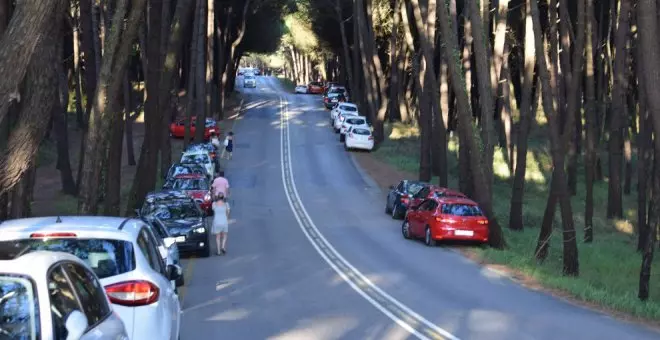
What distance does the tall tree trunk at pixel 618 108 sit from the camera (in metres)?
29.8

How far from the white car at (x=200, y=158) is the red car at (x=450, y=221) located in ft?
48.8

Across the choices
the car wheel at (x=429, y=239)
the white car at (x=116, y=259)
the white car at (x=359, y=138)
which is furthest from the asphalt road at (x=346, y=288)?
the white car at (x=359, y=138)

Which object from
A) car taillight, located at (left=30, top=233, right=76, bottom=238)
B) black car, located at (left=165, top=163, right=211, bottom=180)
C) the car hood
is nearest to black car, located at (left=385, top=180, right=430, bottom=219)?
black car, located at (left=165, top=163, right=211, bottom=180)

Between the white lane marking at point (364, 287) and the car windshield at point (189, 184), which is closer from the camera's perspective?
the white lane marking at point (364, 287)

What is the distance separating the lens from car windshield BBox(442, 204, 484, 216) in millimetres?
29031

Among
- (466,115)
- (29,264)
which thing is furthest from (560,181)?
(29,264)

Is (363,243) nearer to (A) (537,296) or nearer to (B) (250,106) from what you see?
(A) (537,296)

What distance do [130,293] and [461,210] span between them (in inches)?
844

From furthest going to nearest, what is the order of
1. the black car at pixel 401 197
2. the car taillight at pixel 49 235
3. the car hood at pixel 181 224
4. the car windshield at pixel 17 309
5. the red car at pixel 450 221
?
the black car at pixel 401 197 → the red car at pixel 450 221 → the car hood at pixel 181 224 → the car taillight at pixel 49 235 → the car windshield at pixel 17 309

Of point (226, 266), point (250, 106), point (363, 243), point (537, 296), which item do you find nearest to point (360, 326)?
point (537, 296)

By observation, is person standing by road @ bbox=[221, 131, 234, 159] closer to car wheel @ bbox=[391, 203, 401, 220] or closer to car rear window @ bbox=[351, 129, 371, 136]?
car rear window @ bbox=[351, 129, 371, 136]

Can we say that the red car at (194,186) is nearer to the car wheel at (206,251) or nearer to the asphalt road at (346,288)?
the asphalt road at (346,288)

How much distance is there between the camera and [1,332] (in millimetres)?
5758

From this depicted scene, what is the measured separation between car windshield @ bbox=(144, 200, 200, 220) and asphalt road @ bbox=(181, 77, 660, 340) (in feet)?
4.47
